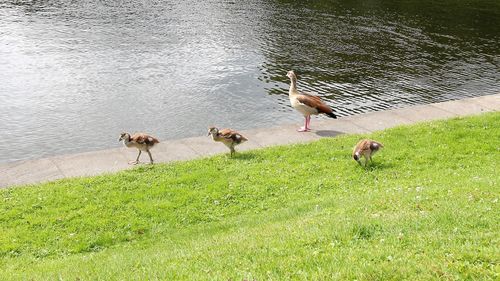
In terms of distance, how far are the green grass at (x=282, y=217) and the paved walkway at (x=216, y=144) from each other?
94cm

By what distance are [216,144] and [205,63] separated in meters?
10.2

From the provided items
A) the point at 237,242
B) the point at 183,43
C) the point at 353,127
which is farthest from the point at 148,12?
the point at 237,242

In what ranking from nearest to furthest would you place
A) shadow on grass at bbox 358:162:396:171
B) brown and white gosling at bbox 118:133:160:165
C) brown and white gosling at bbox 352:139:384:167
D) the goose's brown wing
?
brown and white gosling at bbox 352:139:384:167 → shadow on grass at bbox 358:162:396:171 → brown and white gosling at bbox 118:133:160:165 → the goose's brown wing

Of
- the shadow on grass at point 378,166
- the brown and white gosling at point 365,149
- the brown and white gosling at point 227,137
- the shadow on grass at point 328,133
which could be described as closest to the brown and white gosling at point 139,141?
the brown and white gosling at point 227,137

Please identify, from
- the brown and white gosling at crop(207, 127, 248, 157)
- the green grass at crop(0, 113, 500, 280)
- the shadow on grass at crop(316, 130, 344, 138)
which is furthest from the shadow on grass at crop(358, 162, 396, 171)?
the brown and white gosling at crop(207, 127, 248, 157)

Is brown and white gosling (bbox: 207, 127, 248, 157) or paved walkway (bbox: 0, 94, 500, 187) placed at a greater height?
brown and white gosling (bbox: 207, 127, 248, 157)

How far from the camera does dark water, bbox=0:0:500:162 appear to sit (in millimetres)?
19266

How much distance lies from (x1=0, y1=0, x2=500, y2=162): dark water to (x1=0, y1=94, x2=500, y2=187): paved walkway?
1.47 meters

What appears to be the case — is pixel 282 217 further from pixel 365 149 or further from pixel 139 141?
pixel 139 141

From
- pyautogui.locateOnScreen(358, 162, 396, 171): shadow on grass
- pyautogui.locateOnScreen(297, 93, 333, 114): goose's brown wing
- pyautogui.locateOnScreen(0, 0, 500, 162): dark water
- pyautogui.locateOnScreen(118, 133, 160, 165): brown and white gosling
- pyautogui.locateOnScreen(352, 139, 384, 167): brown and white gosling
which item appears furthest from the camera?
pyautogui.locateOnScreen(0, 0, 500, 162): dark water

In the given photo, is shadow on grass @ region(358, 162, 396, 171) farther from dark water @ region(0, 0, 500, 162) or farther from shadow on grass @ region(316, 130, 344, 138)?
dark water @ region(0, 0, 500, 162)

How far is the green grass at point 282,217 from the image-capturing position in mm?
7840

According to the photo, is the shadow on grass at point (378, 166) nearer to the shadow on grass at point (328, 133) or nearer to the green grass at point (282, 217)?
the green grass at point (282, 217)

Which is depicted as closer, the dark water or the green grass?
the green grass
